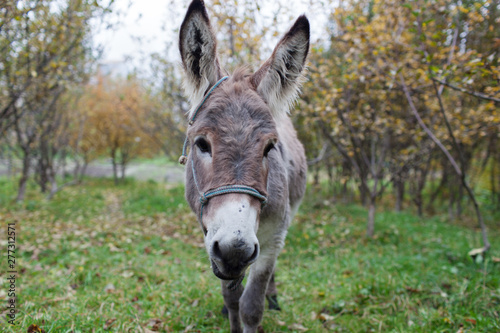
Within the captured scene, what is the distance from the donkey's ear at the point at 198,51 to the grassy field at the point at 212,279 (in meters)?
1.77

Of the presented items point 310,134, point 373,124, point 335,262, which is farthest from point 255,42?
point 335,262

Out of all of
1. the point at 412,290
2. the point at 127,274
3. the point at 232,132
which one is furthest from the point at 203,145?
the point at 412,290

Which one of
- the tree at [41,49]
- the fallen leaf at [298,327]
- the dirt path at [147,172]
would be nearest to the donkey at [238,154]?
the fallen leaf at [298,327]

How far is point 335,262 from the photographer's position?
15.9ft

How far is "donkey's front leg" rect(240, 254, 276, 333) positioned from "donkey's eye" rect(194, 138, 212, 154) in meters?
1.20

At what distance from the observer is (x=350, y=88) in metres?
5.44

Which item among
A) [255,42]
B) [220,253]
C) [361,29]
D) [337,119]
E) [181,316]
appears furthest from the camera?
[337,119]

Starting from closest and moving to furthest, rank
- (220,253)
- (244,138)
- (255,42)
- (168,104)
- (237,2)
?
(220,253) < (244,138) < (237,2) < (255,42) < (168,104)

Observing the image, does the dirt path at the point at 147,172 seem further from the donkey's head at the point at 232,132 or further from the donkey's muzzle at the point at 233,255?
the donkey's muzzle at the point at 233,255

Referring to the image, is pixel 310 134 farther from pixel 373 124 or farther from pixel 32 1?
pixel 32 1

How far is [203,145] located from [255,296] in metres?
1.45

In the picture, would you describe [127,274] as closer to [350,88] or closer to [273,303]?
[273,303]

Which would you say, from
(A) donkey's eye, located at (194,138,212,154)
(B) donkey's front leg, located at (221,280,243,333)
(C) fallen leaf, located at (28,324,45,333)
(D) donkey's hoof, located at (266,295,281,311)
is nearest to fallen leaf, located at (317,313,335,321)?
(D) donkey's hoof, located at (266,295,281,311)

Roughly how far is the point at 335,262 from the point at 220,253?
3864mm
